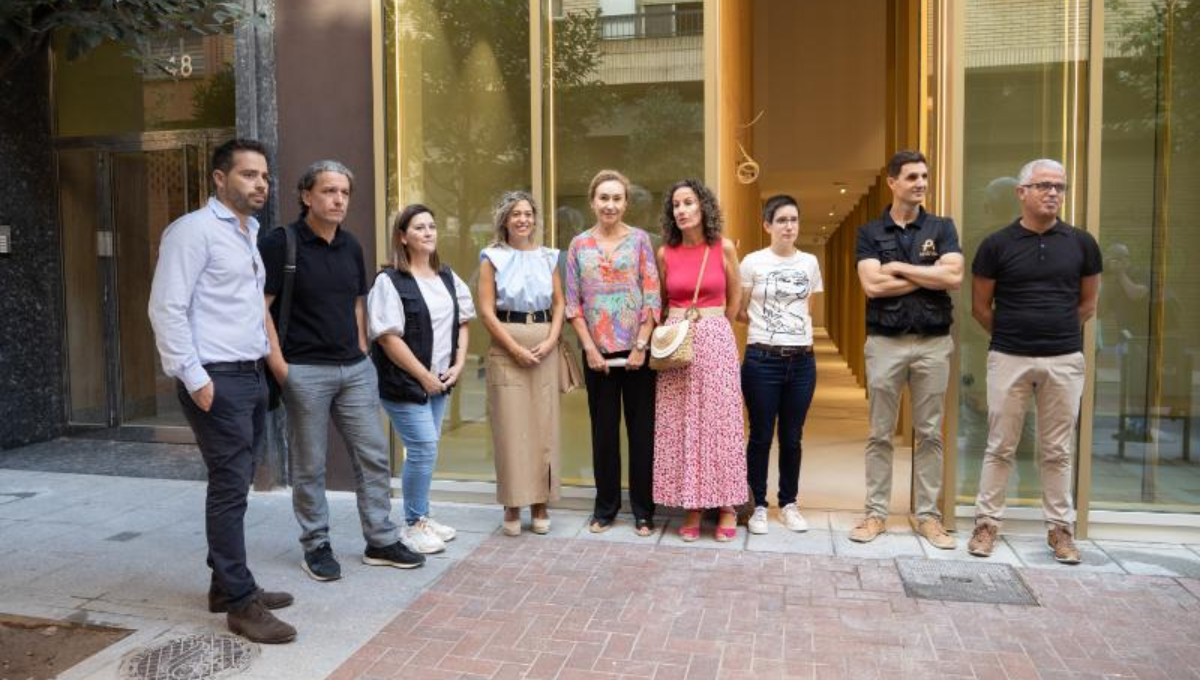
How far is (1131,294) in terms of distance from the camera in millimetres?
5191

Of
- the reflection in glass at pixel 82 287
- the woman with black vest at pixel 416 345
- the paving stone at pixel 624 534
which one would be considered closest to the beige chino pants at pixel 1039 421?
the paving stone at pixel 624 534

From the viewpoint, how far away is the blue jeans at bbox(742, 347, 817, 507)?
5020 mm

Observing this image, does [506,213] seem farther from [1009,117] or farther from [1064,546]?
[1064,546]

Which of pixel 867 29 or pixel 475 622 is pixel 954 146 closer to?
pixel 475 622

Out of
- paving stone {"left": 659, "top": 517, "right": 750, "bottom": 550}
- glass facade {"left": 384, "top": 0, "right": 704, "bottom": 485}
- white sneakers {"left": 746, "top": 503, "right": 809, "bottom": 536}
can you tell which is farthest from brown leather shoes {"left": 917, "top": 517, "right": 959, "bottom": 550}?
glass facade {"left": 384, "top": 0, "right": 704, "bottom": 485}

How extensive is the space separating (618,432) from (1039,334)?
2.24 meters

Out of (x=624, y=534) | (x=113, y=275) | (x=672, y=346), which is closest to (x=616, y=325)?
(x=672, y=346)

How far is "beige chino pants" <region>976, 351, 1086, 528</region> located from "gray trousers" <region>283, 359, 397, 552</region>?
10.2 feet

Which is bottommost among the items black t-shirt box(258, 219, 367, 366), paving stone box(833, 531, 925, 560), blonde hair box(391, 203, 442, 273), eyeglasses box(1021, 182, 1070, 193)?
paving stone box(833, 531, 925, 560)

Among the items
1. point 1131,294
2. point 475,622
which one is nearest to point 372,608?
point 475,622

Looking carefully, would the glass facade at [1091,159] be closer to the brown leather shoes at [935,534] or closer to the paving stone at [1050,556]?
the paving stone at [1050,556]

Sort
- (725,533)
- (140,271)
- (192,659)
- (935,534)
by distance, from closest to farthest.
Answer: (192,659), (935,534), (725,533), (140,271)

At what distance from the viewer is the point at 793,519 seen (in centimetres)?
512

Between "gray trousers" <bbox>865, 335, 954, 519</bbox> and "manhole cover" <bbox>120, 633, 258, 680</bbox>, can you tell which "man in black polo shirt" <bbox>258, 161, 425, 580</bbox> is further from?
"gray trousers" <bbox>865, 335, 954, 519</bbox>
